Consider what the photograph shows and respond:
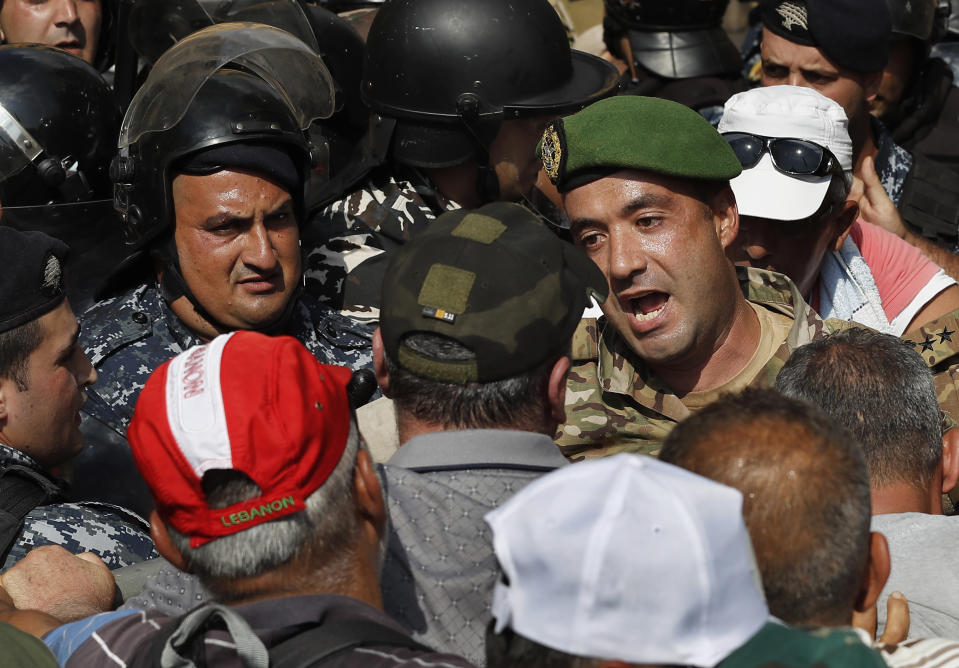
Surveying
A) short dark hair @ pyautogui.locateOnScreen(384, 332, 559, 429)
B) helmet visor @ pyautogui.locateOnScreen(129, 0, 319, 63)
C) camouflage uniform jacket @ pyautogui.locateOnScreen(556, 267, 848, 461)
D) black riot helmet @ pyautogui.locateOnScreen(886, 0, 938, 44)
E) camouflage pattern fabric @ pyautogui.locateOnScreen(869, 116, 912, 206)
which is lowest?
camouflage pattern fabric @ pyautogui.locateOnScreen(869, 116, 912, 206)

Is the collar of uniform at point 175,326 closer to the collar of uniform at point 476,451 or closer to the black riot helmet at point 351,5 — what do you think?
the collar of uniform at point 476,451

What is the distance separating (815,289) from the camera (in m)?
3.91

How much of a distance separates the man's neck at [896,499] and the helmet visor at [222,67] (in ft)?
7.78

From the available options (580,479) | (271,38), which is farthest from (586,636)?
(271,38)

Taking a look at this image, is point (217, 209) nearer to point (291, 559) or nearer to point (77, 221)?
point (77, 221)

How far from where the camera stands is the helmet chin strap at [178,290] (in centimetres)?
379

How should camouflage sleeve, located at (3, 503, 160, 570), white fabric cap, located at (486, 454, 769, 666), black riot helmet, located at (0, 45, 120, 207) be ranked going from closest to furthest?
white fabric cap, located at (486, 454, 769, 666), camouflage sleeve, located at (3, 503, 160, 570), black riot helmet, located at (0, 45, 120, 207)

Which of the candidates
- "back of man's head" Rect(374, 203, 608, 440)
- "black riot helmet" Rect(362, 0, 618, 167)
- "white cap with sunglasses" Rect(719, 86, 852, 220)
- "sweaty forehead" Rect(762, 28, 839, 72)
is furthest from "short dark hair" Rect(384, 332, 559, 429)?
"sweaty forehead" Rect(762, 28, 839, 72)

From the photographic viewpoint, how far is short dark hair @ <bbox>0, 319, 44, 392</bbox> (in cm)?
298

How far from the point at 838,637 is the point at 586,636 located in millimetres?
311

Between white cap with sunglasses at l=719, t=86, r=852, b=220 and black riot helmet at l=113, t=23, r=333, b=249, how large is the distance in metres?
1.43

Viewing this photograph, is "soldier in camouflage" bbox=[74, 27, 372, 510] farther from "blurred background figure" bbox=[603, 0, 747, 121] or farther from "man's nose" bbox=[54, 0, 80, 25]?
"blurred background figure" bbox=[603, 0, 747, 121]

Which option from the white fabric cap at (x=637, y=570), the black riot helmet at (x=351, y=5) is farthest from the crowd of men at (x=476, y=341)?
the black riot helmet at (x=351, y=5)

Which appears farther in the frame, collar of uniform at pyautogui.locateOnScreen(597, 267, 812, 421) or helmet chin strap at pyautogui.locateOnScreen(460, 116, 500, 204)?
helmet chin strap at pyautogui.locateOnScreen(460, 116, 500, 204)
